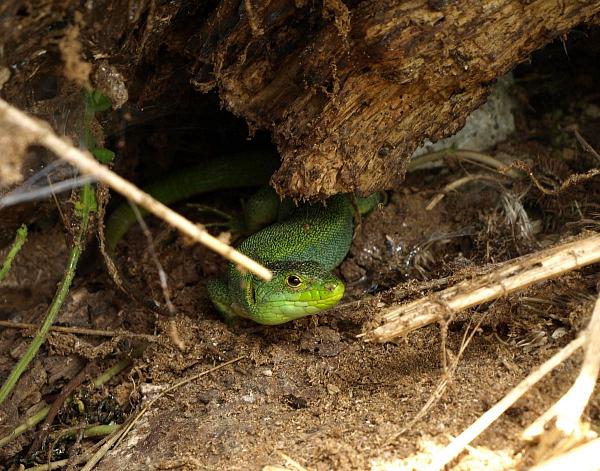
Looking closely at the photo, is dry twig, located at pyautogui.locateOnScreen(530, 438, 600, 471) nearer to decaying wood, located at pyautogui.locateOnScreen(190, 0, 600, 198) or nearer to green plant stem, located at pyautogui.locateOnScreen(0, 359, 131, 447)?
decaying wood, located at pyautogui.locateOnScreen(190, 0, 600, 198)

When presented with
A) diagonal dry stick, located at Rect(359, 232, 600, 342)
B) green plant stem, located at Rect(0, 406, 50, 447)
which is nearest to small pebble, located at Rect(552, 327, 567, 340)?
diagonal dry stick, located at Rect(359, 232, 600, 342)

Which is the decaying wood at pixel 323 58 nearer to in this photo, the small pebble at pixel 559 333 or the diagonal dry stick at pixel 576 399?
the small pebble at pixel 559 333

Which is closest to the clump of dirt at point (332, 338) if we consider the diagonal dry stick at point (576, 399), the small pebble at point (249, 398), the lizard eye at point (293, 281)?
the small pebble at point (249, 398)

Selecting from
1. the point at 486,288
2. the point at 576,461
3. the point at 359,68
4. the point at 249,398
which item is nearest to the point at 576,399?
the point at 576,461

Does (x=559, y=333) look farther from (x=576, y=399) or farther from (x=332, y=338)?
(x=332, y=338)

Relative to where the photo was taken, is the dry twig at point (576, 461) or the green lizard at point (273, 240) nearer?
the dry twig at point (576, 461)

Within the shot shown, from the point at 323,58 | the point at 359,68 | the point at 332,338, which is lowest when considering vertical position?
the point at 332,338

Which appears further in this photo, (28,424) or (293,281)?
(293,281)

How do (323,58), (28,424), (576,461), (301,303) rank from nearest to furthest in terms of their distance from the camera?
1. (576,461)
2. (323,58)
3. (28,424)
4. (301,303)
